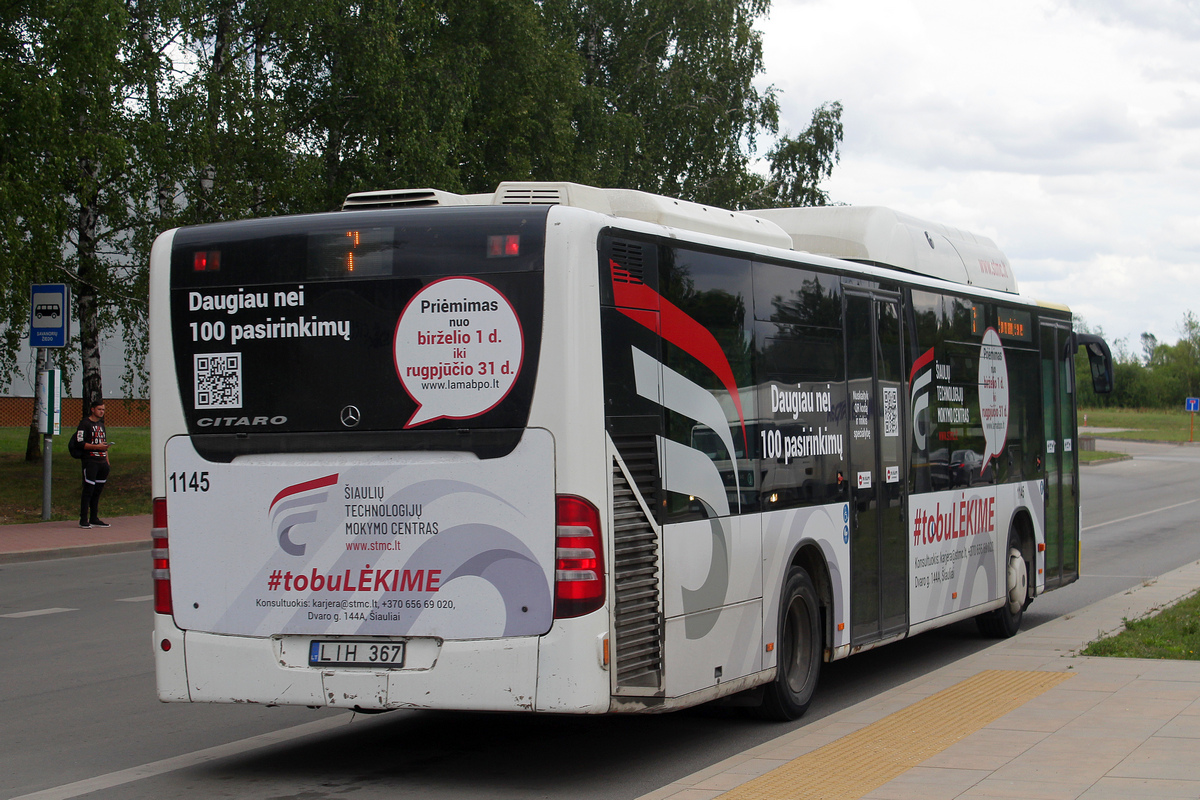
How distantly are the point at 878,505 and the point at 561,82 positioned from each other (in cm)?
2656

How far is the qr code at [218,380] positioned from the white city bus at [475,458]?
0.04ft

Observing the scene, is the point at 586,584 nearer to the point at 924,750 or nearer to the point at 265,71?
the point at 924,750

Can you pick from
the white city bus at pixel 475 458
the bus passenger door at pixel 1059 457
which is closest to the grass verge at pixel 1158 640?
the bus passenger door at pixel 1059 457

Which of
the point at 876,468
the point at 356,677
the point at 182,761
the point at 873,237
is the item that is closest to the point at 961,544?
the point at 876,468

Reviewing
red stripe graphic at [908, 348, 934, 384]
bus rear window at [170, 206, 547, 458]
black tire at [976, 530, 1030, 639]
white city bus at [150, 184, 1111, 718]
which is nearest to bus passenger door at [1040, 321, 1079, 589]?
black tire at [976, 530, 1030, 639]

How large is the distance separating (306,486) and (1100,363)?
9.33 m

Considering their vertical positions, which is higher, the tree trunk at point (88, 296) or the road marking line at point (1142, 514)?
the tree trunk at point (88, 296)

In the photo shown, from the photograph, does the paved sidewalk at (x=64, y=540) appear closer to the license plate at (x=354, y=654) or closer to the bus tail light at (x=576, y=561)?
the license plate at (x=354, y=654)

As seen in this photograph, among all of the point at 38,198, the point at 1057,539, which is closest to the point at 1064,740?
the point at 1057,539

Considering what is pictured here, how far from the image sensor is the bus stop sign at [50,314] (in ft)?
70.5

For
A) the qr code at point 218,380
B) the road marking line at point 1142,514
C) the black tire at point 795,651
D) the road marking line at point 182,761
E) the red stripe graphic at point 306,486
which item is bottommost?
the road marking line at point 1142,514

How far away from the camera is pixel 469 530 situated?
6434 mm

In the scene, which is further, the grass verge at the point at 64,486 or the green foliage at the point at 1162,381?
the green foliage at the point at 1162,381

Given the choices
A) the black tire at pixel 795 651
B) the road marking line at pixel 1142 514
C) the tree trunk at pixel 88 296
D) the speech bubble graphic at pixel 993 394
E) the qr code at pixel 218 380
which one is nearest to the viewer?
the qr code at pixel 218 380
